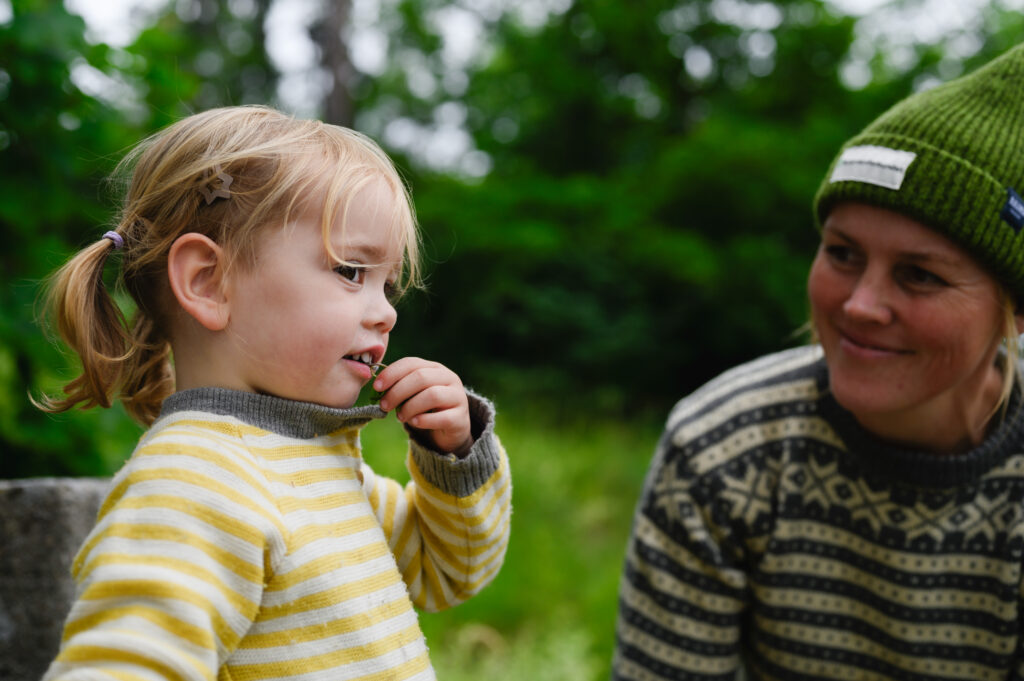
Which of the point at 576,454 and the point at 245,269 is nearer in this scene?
the point at 245,269

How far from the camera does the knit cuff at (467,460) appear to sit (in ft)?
4.17

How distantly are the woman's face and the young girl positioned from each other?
36.5 inches

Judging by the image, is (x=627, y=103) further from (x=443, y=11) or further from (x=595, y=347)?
(x=443, y=11)

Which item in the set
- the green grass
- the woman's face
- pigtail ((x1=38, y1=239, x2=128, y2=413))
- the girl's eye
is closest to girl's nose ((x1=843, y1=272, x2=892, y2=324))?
the woman's face

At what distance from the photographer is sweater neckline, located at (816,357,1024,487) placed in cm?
197

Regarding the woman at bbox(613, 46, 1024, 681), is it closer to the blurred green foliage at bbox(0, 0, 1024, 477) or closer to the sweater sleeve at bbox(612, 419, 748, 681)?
the sweater sleeve at bbox(612, 419, 748, 681)

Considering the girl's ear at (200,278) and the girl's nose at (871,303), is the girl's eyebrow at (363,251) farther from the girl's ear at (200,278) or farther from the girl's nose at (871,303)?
the girl's nose at (871,303)

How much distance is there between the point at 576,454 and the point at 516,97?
4967 millimetres

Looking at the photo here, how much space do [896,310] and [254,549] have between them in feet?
4.47

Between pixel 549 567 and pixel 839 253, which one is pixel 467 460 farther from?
pixel 549 567

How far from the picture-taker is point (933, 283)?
1.81 meters

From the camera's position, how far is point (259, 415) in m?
1.14

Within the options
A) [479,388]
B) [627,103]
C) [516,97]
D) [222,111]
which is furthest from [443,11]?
[222,111]

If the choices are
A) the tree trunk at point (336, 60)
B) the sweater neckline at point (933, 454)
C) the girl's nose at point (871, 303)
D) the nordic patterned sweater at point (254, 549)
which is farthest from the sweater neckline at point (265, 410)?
the tree trunk at point (336, 60)
